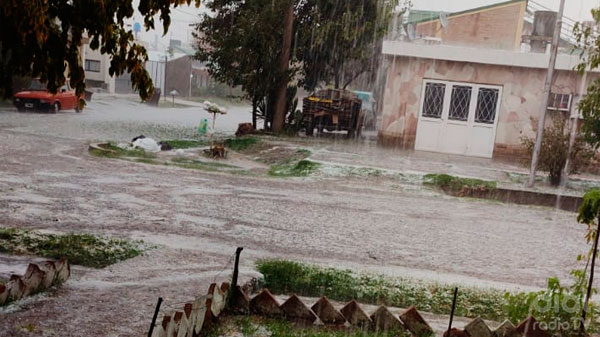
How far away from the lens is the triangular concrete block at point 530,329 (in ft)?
15.2

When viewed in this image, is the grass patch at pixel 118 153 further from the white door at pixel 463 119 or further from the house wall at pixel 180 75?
the house wall at pixel 180 75

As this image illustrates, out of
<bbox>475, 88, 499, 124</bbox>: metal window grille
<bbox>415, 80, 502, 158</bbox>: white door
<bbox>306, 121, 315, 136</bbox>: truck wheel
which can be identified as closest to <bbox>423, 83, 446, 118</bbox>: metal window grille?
<bbox>415, 80, 502, 158</bbox>: white door

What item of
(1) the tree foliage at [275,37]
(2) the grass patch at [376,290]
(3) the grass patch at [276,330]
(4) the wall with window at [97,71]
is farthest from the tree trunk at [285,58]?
(4) the wall with window at [97,71]

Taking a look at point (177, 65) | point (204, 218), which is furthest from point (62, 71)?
point (177, 65)

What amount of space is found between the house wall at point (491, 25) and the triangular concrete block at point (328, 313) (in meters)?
24.6

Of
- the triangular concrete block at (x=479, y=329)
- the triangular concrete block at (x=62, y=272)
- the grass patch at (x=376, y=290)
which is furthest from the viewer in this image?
the grass patch at (x=376, y=290)

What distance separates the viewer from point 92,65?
49031 mm

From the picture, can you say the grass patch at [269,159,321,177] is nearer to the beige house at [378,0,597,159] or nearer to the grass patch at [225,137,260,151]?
the grass patch at [225,137,260,151]

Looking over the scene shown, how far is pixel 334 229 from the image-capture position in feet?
32.3

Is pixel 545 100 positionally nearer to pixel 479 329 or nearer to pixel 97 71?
pixel 479 329

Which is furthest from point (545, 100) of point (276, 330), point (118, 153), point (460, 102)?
point (276, 330)

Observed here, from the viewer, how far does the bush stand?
52.0ft

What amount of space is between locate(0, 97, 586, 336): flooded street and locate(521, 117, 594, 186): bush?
3184 mm

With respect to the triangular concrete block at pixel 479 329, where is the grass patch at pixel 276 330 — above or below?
below
